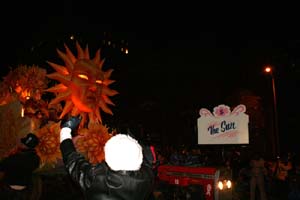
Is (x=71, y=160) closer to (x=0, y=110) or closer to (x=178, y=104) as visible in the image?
(x=0, y=110)

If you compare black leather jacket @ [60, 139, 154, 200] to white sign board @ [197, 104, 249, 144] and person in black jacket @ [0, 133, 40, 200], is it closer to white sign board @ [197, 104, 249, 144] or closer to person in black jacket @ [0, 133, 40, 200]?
person in black jacket @ [0, 133, 40, 200]

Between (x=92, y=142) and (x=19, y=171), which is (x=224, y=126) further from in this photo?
(x=19, y=171)

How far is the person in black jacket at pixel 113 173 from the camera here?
2590 mm

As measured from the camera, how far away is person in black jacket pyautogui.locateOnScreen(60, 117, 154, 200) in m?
2.59

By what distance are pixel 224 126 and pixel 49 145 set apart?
5113 mm

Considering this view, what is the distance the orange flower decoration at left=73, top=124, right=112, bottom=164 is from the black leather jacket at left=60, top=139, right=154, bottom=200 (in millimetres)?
5423

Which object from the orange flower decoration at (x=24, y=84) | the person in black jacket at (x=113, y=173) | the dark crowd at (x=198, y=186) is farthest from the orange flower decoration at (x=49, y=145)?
the person in black jacket at (x=113, y=173)

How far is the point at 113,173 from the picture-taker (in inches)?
102

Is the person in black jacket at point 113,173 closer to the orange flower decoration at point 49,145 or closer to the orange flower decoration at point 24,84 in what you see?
the orange flower decoration at point 49,145

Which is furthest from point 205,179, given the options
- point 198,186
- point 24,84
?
point 24,84

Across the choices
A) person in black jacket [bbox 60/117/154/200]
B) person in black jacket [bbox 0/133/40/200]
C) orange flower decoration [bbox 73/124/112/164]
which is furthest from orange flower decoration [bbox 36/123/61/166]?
person in black jacket [bbox 60/117/154/200]

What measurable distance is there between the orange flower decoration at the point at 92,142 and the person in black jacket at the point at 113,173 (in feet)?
17.8

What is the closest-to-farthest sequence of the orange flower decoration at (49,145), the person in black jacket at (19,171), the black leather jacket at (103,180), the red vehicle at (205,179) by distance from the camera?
the black leather jacket at (103,180)
the person in black jacket at (19,171)
the orange flower decoration at (49,145)
the red vehicle at (205,179)

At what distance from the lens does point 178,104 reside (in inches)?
872
